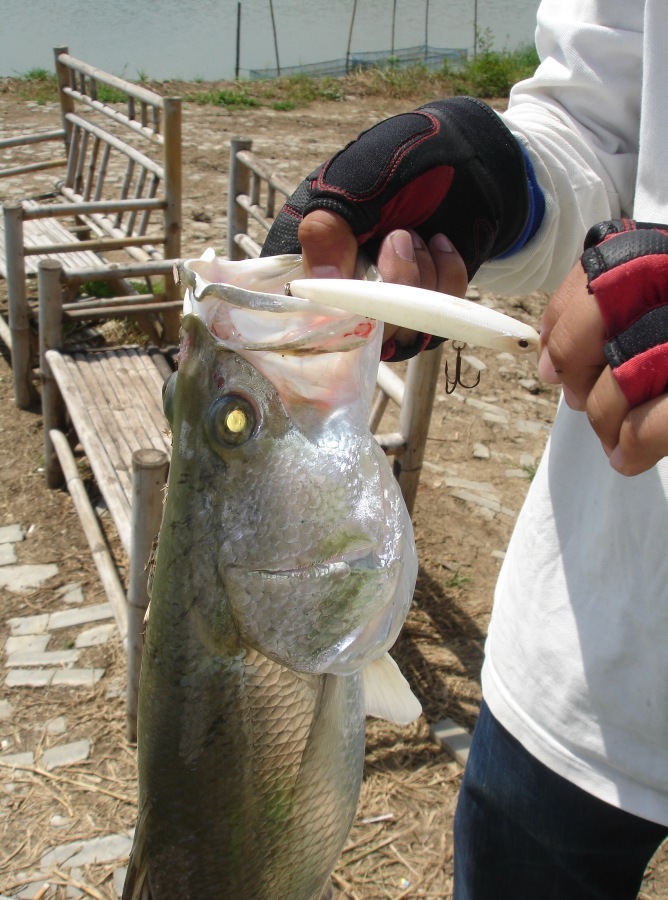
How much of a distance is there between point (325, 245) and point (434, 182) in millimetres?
238

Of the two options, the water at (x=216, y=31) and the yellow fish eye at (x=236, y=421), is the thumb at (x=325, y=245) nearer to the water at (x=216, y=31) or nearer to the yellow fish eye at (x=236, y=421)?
the yellow fish eye at (x=236, y=421)

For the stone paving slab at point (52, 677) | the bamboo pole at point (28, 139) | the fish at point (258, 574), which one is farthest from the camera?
the bamboo pole at point (28, 139)

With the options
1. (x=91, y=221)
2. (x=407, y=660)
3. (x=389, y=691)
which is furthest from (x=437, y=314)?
(x=91, y=221)

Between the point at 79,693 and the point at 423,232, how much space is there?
10.3 feet

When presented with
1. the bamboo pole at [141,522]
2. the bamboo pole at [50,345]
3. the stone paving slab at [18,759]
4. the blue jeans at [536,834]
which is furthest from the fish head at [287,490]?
the bamboo pole at [50,345]

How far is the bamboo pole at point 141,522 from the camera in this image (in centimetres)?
291

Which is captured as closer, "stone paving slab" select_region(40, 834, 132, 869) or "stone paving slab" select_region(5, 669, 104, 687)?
"stone paving slab" select_region(40, 834, 132, 869)

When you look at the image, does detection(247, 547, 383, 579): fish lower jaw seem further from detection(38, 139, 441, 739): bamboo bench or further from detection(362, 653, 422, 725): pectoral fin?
detection(38, 139, 441, 739): bamboo bench

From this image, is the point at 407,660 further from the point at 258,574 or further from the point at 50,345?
the point at 50,345

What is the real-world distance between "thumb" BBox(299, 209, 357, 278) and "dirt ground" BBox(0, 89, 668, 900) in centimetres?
148

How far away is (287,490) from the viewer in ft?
3.96

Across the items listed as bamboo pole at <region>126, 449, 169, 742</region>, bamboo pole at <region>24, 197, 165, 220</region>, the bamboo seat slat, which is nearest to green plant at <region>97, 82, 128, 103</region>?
bamboo pole at <region>24, 197, 165, 220</region>

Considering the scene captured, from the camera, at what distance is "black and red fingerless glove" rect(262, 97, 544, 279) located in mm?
1332

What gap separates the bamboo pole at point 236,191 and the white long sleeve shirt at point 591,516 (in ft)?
10.7
